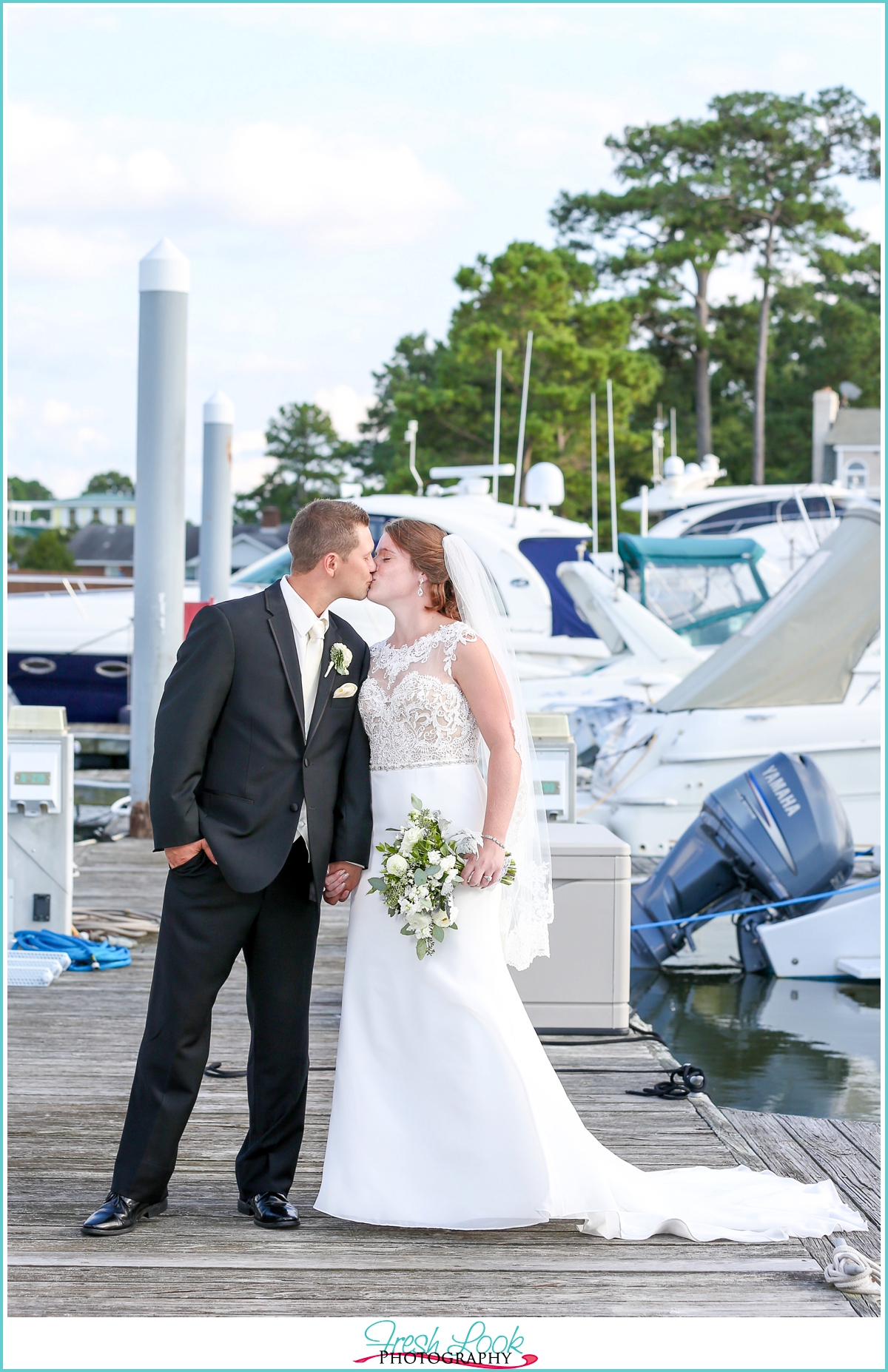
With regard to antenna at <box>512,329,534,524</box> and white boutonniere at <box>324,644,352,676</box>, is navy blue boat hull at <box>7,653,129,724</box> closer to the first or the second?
antenna at <box>512,329,534,524</box>

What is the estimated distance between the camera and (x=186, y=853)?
3.51 m

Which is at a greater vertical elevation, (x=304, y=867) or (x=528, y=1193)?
(x=304, y=867)

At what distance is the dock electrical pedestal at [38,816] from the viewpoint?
6801mm

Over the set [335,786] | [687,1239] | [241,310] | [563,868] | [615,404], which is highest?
[241,310]

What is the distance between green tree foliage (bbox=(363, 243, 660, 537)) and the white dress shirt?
3056 centimetres

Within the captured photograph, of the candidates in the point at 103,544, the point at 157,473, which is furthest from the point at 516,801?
the point at 103,544

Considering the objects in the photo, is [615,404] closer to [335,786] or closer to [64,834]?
[64,834]

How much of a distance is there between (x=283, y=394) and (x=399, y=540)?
164 ft

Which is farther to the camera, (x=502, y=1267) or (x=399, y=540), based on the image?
(x=399, y=540)

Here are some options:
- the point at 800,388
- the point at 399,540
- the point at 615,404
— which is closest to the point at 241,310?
the point at 615,404

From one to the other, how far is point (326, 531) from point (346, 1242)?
1.82 metres

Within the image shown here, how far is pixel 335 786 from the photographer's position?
373cm

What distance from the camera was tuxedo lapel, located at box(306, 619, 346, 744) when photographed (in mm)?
3650

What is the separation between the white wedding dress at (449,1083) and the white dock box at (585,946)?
1.77 m
